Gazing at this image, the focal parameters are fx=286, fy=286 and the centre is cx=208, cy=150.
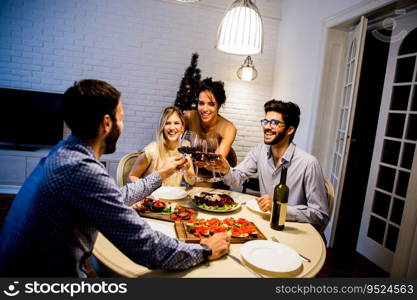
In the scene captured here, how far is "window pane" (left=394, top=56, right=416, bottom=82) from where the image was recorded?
259 centimetres

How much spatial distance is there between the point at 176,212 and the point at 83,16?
159 inches

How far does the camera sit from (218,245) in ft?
3.51

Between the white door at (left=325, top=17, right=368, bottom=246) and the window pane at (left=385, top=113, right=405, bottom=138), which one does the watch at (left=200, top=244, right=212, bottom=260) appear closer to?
the white door at (left=325, top=17, right=368, bottom=246)

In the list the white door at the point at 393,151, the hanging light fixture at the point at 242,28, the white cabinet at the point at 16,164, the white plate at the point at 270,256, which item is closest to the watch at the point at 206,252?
the white plate at the point at 270,256

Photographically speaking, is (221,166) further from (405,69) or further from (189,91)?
(189,91)

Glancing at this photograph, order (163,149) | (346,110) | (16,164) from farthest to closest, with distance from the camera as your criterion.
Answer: (16,164) < (346,110) < (163,149)

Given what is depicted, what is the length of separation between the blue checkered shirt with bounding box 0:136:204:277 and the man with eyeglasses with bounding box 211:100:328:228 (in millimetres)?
776

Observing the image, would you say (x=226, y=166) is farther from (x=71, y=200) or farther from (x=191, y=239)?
(x=71, y=200)

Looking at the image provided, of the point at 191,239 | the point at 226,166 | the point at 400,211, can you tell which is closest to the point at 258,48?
the point at 226,166

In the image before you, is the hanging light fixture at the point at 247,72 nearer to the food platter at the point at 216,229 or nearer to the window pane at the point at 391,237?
the window pane at the point at 391,237

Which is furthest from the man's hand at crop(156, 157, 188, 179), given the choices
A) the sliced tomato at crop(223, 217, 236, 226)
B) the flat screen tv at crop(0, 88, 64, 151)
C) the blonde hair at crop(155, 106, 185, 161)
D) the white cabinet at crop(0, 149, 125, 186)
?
the flat screen tv at crop(0, 88, 64, 151)

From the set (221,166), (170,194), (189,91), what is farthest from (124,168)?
(189,91)

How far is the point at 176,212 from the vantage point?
4.74ft

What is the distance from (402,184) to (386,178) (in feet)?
0.62
